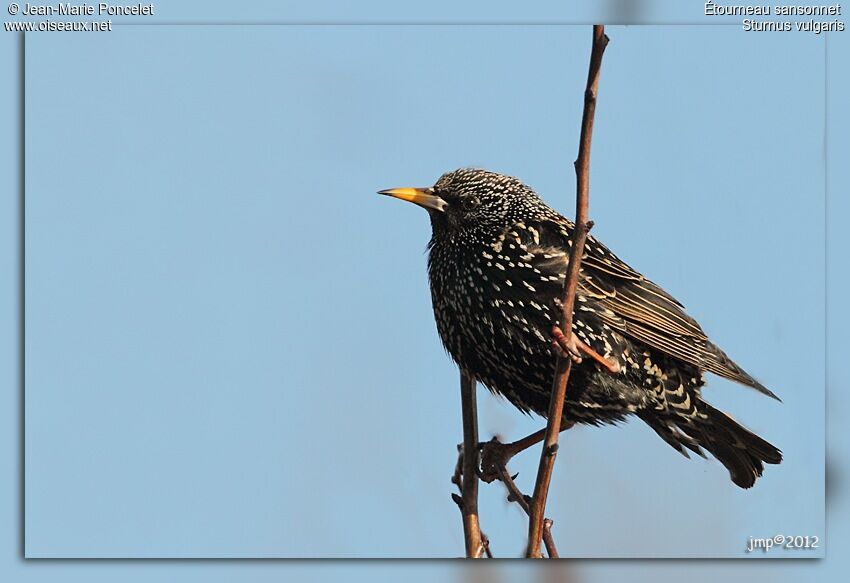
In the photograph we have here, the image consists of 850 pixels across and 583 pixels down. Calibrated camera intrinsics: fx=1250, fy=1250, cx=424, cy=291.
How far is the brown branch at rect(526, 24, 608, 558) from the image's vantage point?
2947 millimetres

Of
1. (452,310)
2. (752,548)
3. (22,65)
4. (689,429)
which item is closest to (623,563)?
(752,548)

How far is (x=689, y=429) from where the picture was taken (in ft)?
14.4

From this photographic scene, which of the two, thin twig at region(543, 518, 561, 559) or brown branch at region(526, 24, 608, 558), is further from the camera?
thin twig at region(543, 518, 561, 559)

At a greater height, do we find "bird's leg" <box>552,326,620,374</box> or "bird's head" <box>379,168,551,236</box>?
"bird's head" <box>379,168,551,236</box>

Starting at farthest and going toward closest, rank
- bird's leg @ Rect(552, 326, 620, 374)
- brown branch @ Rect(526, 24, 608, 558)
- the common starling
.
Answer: the common starling
bird's leg @ Rect(552, 326, 620, 374)
brown branch @ Rect(526, 24, 608, 558)

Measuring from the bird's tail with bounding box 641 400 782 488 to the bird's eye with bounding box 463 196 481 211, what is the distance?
954 mm

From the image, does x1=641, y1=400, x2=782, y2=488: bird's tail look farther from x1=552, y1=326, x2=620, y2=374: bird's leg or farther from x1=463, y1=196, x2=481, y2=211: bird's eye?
x1=463, y1=196, x2=481, y2=211: bird's eye

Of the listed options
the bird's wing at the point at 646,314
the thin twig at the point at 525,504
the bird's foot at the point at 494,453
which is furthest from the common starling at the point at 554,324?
Answer: the thin twig at the point at 525,504

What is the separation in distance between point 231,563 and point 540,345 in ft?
3.93

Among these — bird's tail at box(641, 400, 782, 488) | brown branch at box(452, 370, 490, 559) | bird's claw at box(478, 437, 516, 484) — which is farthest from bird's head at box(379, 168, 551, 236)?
brown branch at box(452, 370, 490, 559)

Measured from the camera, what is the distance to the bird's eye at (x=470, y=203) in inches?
175

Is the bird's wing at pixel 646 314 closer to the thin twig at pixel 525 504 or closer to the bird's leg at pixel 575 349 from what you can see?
the bird's leg at pixel 575 349

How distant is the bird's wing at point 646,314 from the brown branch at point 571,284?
959 mm

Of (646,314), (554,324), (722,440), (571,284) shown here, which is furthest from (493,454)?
(571,284)
